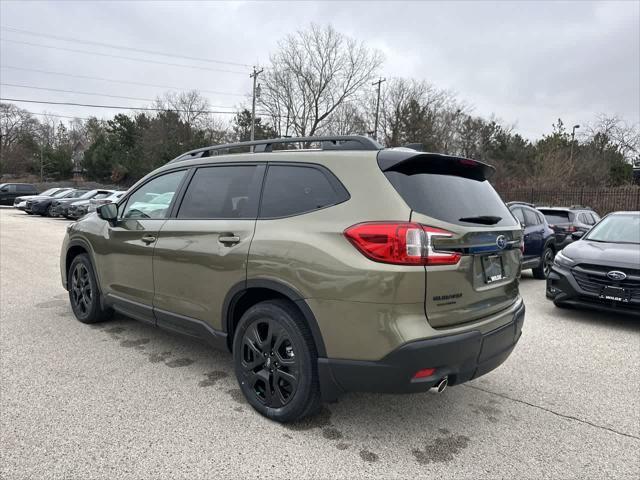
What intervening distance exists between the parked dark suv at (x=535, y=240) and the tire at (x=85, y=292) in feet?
24.3

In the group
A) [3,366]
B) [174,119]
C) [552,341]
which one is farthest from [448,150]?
[3,366]

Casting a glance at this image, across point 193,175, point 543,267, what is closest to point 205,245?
point 193,175

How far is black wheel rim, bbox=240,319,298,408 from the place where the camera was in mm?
2830

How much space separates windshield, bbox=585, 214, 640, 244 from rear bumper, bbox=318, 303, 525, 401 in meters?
4.76

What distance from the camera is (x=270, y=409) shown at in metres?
2.93

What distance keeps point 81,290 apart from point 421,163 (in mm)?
4127

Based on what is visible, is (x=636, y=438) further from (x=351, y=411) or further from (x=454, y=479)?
(x=351, y=411)

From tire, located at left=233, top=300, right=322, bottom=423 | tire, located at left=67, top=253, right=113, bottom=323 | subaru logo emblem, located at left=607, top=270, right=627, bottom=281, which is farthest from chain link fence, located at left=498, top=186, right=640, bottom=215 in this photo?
tire, located at left=67, top=253, right=113, bottom=323

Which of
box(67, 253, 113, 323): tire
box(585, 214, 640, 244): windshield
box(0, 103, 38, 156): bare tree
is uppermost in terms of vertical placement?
box(0, 103, 38, 156): bare tree

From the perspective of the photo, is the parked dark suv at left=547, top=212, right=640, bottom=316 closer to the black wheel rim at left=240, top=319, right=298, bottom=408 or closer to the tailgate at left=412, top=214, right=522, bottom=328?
the tailgate at left=412, top=214, right=522, bottom=328

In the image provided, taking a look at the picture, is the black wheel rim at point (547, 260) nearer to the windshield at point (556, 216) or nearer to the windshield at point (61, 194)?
the windshield at point (556, 216)

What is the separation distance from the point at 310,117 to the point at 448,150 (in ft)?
48.3

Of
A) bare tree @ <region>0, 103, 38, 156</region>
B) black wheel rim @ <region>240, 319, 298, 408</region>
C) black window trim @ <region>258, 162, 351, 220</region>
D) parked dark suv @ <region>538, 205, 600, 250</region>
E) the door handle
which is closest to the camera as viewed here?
black window trim @ <region>258, 162, 351, 220</region>

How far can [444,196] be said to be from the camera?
2.71 m
